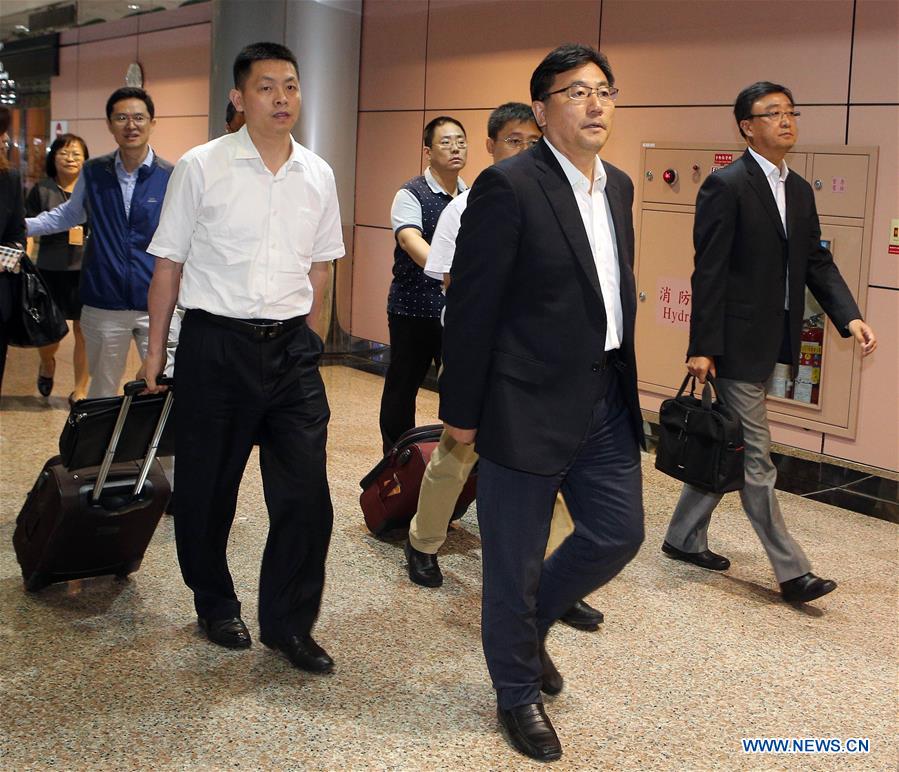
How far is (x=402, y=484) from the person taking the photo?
4152mm

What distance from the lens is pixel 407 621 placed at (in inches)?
138

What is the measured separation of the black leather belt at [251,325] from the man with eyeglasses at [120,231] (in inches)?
55.8

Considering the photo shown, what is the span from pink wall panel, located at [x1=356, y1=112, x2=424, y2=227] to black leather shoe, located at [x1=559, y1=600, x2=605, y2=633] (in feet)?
18.0

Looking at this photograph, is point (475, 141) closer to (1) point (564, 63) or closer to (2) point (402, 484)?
(2) point (402, 484)

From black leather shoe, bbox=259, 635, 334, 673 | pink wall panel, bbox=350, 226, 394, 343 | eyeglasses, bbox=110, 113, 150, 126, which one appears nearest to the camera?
black leather shoe, bbox=259, 635, 334, 673

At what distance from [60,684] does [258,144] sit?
160 cm

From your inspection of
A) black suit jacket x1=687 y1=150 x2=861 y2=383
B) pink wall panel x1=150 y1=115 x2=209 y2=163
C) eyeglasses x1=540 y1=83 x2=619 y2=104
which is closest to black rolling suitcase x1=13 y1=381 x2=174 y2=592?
eyeglasses x1=540 y1=83 x2=619 y2=104

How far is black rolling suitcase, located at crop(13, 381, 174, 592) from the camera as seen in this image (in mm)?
3389

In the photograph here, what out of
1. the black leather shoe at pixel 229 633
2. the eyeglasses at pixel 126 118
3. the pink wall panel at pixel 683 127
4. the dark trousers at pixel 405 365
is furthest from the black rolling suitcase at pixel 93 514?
the pink wall panel at pixel 683 127

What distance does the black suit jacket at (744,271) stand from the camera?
3.78 meters

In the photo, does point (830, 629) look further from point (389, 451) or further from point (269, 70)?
point (269, 70)

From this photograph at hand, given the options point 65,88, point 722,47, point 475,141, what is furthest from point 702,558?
point 65,88

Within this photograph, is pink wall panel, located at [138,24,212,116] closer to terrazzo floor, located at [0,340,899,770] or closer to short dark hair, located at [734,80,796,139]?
terrazzo floor, located at [0,340,899,770]

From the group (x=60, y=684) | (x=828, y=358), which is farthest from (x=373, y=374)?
(x=60, y=684)
